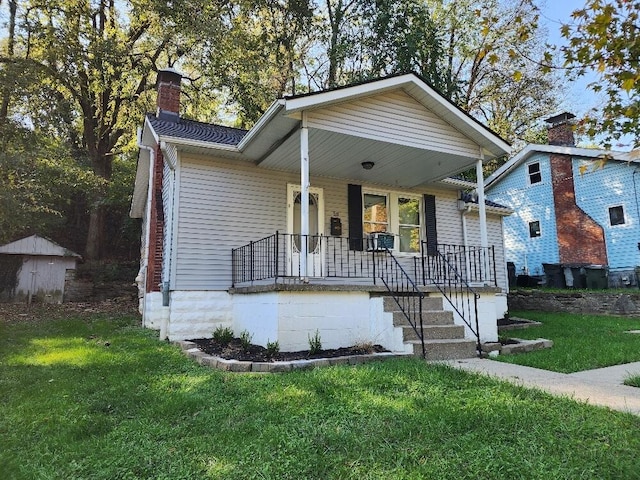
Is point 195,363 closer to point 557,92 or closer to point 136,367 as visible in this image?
point 136,367

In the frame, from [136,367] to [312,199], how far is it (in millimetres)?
5355

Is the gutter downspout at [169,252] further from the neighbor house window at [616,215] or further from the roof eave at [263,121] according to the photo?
the neighbor house window at [616,215]

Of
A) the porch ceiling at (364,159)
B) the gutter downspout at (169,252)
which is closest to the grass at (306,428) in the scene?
the gutter downspout at (169,252)

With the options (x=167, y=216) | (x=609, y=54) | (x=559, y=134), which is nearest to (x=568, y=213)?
(x=559, y=134)

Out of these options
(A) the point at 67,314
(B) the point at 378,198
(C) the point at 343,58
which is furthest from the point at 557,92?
(A) the point at 67,314

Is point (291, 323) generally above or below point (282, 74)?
below

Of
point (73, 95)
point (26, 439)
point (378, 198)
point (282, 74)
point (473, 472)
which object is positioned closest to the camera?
point (473, 472)

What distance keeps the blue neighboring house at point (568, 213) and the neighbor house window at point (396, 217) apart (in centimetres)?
826

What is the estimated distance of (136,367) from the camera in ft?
18.6

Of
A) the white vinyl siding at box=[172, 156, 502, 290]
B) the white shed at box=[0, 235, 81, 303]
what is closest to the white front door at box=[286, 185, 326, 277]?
the white vinyl siding at box=[172, 156, 502, 290]

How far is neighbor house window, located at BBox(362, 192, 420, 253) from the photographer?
1043cm

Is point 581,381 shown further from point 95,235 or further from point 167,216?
point 95,235

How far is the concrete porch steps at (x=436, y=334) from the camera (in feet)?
20.2

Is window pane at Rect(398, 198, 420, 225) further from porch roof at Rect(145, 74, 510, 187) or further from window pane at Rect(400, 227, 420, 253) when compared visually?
porch roof at Rect(145, 74, 510, 187)
